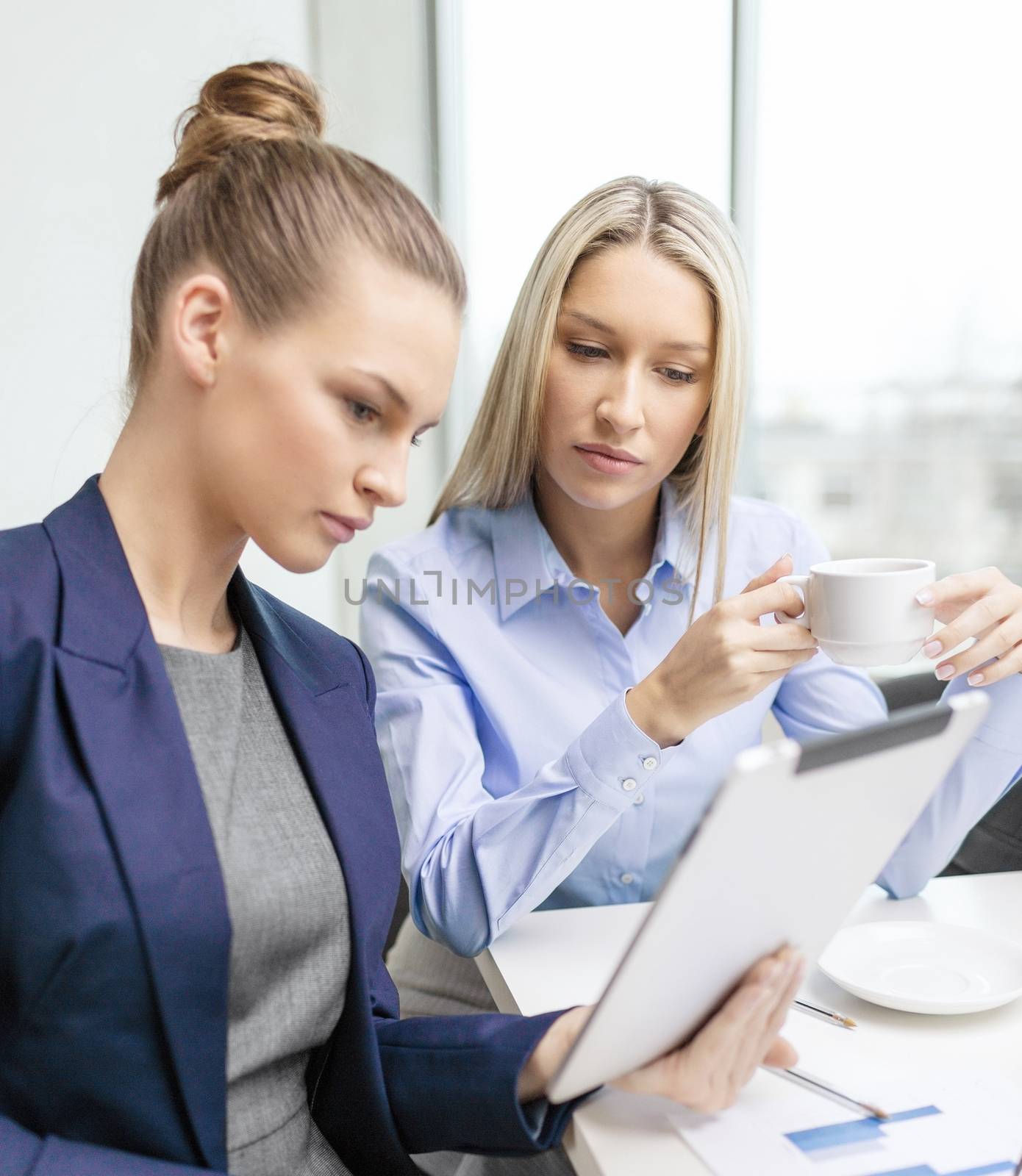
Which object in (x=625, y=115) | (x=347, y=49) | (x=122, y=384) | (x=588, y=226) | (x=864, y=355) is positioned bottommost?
(x=864, y=355)

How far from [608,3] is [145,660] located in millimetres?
2542

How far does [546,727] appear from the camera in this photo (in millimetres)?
1406

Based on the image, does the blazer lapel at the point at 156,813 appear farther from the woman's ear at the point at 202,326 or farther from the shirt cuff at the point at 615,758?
the shirt cuff at the point at 615,758

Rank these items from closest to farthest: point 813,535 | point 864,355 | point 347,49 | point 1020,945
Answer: point 1020,945 → point 813,535 → point 864,355 → point 347,49

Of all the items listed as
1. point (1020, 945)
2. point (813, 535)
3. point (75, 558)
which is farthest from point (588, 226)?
point (1020, 945)

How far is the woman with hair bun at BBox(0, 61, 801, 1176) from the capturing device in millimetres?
776

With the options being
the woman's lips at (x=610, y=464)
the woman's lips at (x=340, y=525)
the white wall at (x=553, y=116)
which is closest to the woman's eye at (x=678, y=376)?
the woman's lips at (x=610, y=464)

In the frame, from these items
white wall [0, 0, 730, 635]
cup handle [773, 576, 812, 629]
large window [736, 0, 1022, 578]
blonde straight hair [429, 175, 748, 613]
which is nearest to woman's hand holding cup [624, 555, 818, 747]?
cup handle [773, 576, 812, 629]

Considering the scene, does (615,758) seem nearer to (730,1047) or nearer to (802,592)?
(802,592)

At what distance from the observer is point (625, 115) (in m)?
2.86

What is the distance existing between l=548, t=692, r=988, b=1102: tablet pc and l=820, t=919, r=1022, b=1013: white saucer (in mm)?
197

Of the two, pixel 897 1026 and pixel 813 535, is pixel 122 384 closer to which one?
pixel 897 1026

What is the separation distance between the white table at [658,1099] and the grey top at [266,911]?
20 cm

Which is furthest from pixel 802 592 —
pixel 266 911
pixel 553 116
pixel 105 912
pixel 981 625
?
pixel 553 116
